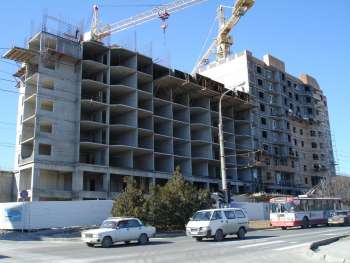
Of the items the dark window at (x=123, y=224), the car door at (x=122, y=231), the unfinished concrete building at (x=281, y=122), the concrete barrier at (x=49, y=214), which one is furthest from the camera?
the unfinished concrete building at (x=281, y=122)

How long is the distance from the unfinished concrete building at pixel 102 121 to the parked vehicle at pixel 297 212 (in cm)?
1696

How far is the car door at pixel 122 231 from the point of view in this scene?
22.4 metres

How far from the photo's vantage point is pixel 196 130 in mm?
72125

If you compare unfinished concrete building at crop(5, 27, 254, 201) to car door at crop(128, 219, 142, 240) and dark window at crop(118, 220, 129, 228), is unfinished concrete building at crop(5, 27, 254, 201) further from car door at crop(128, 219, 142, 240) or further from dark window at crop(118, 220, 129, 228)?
dark window at crop(118, 220, 129, 228)

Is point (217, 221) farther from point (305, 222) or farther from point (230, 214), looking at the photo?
point (305, 222)

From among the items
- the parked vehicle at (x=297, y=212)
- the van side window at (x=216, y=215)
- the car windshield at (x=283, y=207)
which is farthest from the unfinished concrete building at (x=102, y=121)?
the van side window at (x=216, y=215)

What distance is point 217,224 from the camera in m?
23.5

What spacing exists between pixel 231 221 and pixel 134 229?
5.57m

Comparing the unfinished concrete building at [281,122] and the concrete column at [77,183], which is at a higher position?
the unfinished concrete building at [281,122]

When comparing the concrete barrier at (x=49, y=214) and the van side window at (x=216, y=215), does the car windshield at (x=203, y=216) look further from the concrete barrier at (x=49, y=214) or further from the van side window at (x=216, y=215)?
the concrete barrier at (x=49, y=214)

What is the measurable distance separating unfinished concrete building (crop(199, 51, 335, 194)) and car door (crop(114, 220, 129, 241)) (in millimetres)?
54632

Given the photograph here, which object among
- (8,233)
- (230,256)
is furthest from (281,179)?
(230,256)

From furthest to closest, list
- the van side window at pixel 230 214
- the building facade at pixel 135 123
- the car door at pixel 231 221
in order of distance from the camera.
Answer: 1. the building facade at pixel 135 123
2. the van side window at pixel 230 214
3. the car door at pixel 231 221

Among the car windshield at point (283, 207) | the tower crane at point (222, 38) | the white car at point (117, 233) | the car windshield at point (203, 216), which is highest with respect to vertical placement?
the tower crane at point (222, 38)
